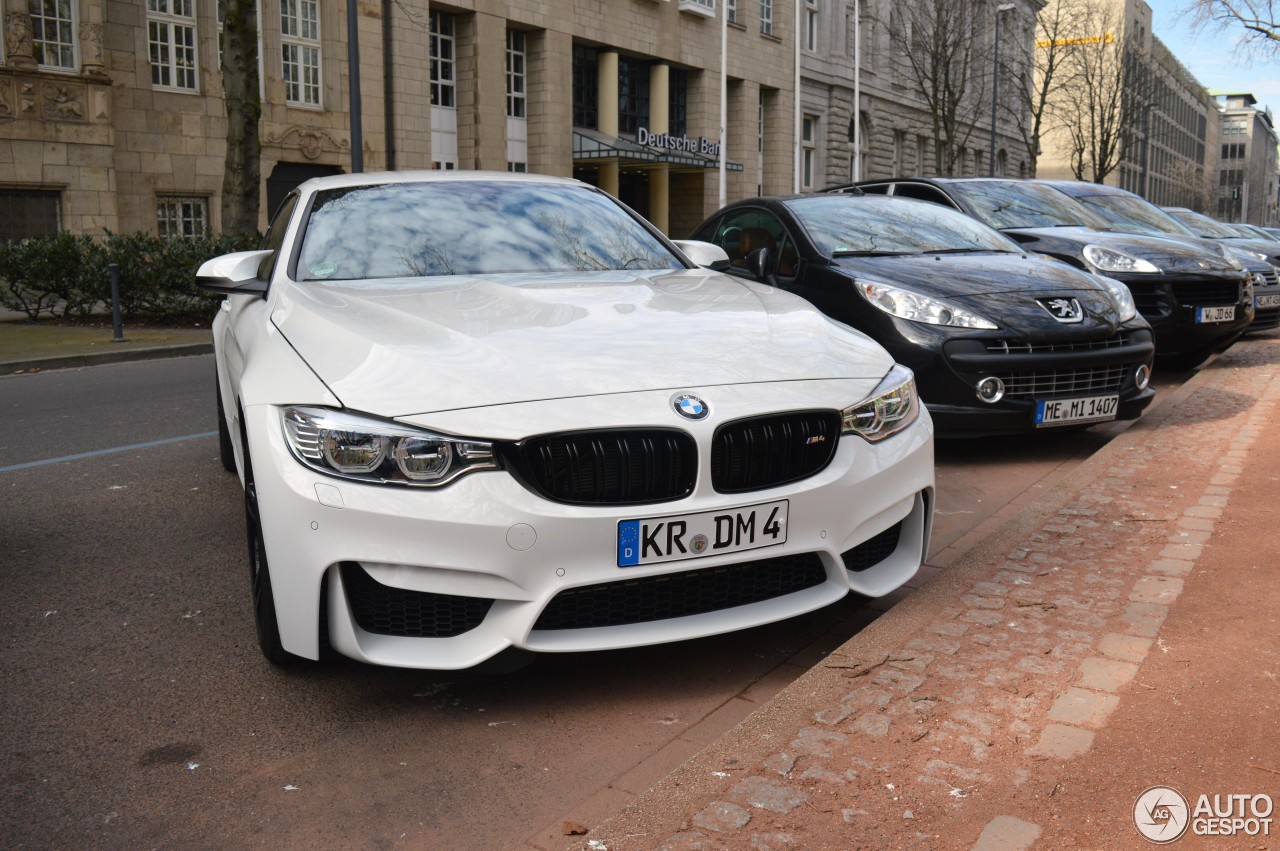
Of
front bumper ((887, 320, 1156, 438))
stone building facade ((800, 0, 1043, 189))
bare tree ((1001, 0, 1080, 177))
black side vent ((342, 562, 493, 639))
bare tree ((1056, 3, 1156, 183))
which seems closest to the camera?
black side vent ((342, 562, 493, 639))

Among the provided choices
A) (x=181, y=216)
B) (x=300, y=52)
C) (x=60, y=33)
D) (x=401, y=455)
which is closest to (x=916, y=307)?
(x=401, y=455)

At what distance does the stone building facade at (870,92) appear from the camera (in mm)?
43125

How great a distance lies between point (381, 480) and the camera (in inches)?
115

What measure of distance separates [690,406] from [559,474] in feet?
1.30

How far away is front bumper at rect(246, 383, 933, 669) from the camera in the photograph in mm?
2873

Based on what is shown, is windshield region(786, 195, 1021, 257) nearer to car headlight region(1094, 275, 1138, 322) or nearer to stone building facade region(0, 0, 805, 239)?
car headlight region(1094, 275, 1138, 322)

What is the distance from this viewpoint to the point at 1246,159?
459 ft

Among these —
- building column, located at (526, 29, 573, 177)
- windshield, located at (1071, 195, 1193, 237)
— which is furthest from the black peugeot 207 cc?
building column, located at (526, 29, 573, 177)

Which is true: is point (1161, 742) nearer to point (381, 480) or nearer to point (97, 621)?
point (381, 480)

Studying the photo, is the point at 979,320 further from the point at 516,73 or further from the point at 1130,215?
the point at 516,73

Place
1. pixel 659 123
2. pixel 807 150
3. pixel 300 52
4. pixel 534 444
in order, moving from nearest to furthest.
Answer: pixel 534 444 → pixel 300 52 → pixel 659 123 → pixel 807 150

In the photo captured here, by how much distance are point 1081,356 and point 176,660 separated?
15.8 ft

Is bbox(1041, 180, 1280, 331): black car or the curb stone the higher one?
bbox(1041, 180, 1280, 331): black car

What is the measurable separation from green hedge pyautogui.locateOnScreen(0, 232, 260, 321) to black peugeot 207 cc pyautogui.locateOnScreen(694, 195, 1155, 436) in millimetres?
11429
